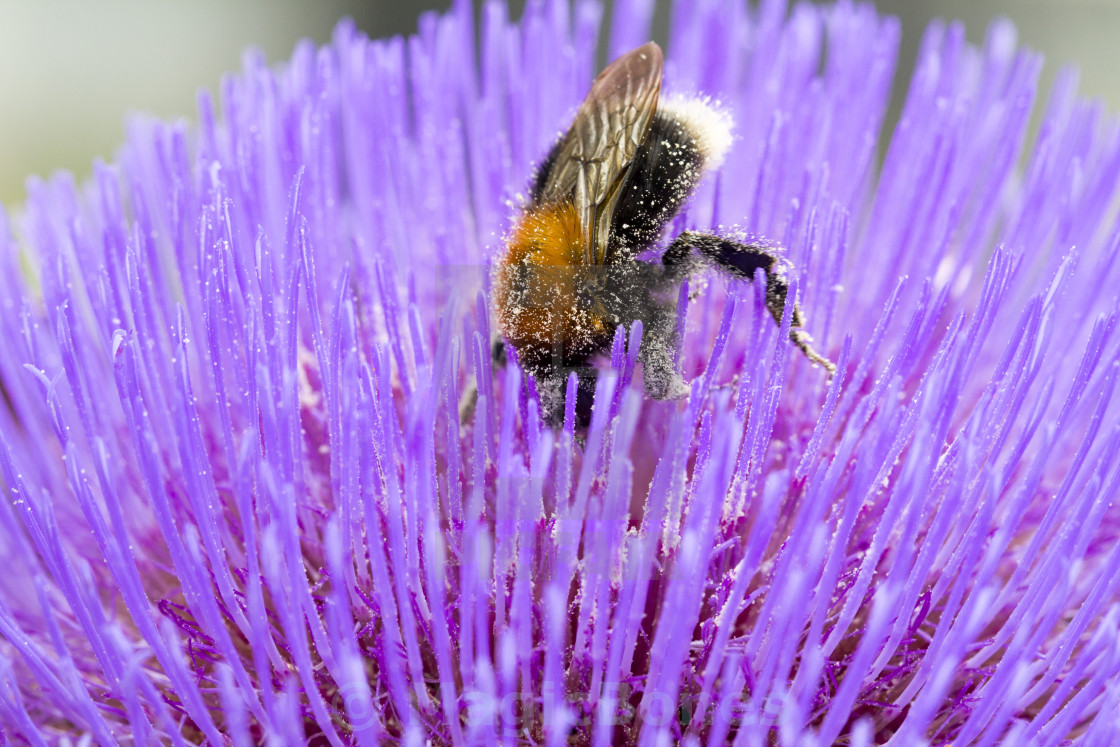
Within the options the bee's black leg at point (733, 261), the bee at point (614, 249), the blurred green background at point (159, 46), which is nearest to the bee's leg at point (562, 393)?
the bee at point (614, 249)

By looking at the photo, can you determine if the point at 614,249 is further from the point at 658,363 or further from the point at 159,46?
the point at 159,46

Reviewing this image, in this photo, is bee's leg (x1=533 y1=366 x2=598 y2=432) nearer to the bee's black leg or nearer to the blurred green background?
the bee's black leg

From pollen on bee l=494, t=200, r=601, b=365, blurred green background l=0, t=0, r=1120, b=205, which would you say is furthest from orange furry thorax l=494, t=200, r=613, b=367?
blurred green background l=0, t=0, r=1120, b=205

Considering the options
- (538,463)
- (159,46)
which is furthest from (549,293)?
(159,46)

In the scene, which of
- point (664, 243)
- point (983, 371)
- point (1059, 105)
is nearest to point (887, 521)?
point (664, 243)

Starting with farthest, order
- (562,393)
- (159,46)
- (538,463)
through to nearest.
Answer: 1. (159,46)
2. (562,393)
3. (538,463)

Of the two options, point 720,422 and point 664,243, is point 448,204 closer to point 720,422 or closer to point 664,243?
point 664,243

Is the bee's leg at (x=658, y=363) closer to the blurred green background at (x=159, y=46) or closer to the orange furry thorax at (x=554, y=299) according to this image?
the orange furry thorax at (x=554, y=299)
